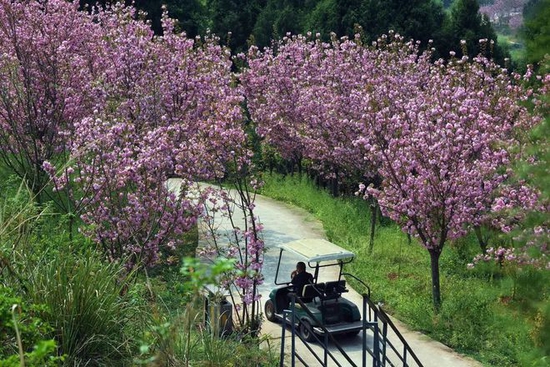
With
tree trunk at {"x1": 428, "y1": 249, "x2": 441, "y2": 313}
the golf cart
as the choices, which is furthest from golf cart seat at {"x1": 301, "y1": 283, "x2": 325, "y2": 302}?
tree trunk at {"x1": 428, "y1": 249, "x2": 441, "y2": 313}

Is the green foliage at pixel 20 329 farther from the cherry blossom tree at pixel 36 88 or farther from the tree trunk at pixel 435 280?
the tree trunk at pixel 435 280

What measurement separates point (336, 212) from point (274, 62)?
696cm

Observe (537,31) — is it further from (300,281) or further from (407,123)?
(407,123)

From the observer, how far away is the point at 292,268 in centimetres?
2022

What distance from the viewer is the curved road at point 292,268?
14477 millimetres

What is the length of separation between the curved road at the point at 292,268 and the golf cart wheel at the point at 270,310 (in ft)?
0.36

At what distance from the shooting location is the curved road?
47.5 ft

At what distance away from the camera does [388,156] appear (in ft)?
57.8

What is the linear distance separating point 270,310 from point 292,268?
4087 mm

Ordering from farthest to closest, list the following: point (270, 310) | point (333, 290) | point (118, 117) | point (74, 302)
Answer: point (118, 117) < point (270, 310) < point (333, 290) < point (74, 302)

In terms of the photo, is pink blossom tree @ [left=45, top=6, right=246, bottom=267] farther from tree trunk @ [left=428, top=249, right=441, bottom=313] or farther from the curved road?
tree trunk @ [left=428, top=249, right=441, bottom=313]

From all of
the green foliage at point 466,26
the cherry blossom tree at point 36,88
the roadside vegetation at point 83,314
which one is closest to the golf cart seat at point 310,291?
the roadside vegetation at point 83,314

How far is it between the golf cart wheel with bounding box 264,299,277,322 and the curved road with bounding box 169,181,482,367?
4.4 inches

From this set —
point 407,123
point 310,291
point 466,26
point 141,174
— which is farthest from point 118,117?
point 466,26
